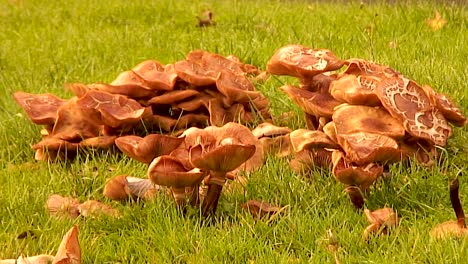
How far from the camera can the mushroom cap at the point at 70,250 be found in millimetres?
2574

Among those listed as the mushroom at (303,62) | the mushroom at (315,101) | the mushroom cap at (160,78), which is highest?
the mushroom at (303,62)

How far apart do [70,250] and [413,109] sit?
146 centimetres

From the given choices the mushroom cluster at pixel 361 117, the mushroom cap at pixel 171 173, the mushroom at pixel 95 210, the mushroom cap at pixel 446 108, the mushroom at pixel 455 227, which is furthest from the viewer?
the mushroom cap at pixel 446 108

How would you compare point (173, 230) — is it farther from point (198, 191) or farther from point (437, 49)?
point (437, 49)

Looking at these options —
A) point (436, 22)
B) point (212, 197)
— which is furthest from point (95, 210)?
point (436, 22)

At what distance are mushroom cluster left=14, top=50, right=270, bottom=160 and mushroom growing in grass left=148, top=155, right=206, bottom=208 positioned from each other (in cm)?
101

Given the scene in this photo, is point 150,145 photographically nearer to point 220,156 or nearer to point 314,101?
point 220,156

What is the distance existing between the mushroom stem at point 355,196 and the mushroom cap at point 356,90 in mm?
426

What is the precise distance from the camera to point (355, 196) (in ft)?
10.0

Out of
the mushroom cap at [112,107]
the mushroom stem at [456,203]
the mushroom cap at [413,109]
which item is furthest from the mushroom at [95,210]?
the mushroom stem at [456,203]

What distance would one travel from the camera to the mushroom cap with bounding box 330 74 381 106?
3.27 meters

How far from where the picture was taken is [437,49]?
17.3 feet

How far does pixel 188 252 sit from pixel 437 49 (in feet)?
9.93

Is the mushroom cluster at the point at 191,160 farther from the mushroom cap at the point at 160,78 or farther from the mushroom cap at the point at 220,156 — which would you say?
the mushroom cap at the point at 160,78
